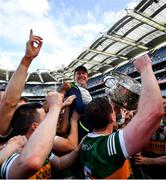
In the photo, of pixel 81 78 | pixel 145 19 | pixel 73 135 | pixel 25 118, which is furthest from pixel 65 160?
pixel 145 19

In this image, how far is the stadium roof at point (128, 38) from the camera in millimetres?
20859

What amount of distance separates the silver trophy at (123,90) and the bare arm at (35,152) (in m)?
0.77

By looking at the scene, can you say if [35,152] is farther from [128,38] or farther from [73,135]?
[128,38]

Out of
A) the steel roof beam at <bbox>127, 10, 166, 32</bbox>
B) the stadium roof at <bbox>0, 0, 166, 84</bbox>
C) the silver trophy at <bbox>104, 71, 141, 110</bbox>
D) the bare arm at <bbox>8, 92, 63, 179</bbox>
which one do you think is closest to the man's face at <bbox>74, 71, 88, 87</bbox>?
the silver trophy at <bbox>104, 71, 141, 110</bbox>

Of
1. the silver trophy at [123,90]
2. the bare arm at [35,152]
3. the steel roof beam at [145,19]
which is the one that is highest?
the steel roof beam at [145,19]

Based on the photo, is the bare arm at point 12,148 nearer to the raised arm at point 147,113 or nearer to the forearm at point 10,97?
the forearm at point 10,97

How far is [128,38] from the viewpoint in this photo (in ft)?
87.1

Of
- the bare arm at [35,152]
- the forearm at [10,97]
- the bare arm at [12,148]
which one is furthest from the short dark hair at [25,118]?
the bare arm at [35,152]

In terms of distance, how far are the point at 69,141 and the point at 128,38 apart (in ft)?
82.2

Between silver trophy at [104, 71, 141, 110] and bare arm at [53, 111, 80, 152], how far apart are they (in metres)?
0.55

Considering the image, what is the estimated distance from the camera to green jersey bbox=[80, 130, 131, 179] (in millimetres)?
1656

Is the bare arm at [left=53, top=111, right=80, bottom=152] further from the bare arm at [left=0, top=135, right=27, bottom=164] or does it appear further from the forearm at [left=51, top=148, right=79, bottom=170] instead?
the bare arm at [left=0, top=135, right=27, bottom=164]

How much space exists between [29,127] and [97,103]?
0.51 m

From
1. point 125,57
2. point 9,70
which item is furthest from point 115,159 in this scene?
point 9,70
